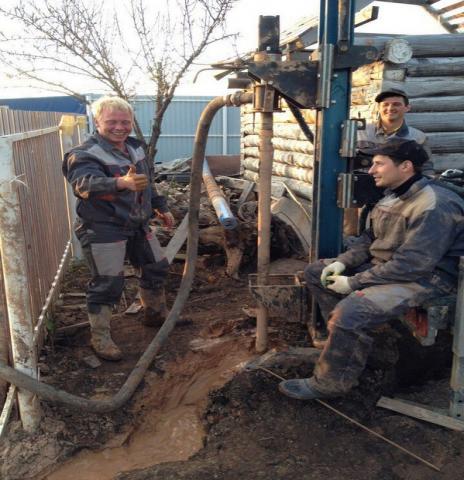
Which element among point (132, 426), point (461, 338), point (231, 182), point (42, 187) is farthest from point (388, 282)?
point (231, 182)

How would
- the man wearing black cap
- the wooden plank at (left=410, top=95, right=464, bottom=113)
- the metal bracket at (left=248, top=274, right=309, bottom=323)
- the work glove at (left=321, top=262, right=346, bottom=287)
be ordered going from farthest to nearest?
the wooden plank at (left=410, top=95, right=464, bottom=113) → the man wearing black cap → the metal bracket at (left=248, top=274, right=309, bottom=323) → the work glove at (left=321, top=262, right=346, bottom=287)

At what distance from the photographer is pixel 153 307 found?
14.6 ft

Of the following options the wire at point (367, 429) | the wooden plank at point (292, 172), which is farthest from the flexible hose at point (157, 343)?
the wooden plank at point (292, 172)

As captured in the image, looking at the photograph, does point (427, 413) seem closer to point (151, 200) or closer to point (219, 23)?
point (151, 200)

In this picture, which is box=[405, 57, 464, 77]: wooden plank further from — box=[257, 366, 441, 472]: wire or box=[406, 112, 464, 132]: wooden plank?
box=[257, 366, 441, 472]: wire

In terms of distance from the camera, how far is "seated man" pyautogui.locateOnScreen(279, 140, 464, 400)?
290cm

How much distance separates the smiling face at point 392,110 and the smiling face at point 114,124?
2219mm

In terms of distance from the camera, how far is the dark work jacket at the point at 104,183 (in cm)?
351

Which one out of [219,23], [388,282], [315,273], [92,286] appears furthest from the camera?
[219,23]

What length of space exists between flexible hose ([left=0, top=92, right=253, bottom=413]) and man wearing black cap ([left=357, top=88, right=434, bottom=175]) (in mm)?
1377

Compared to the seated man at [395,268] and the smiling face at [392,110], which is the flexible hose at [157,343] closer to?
the seated man at [395,268]

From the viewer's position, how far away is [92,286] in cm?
392

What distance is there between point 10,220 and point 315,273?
2.01 m

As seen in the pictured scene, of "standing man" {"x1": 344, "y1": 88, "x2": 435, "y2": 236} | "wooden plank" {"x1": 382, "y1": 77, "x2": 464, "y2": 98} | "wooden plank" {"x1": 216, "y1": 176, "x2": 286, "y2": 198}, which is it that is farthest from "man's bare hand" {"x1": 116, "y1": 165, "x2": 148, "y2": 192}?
"wooden plank" {"x1": 216, "y1": 176, "x2": 286, "y2": 198}
